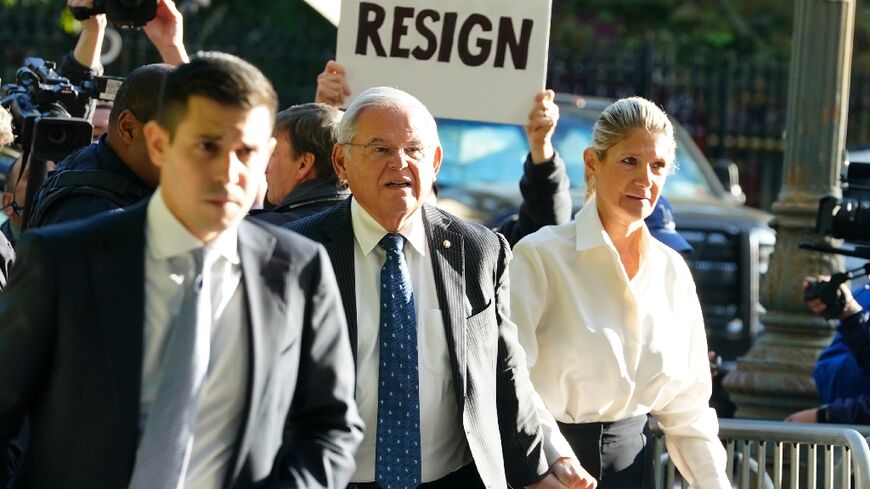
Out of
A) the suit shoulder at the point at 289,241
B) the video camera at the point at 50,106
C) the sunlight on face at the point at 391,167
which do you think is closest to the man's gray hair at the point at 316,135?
the video camera at the point at 50,106

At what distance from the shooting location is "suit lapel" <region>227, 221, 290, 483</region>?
3104mm

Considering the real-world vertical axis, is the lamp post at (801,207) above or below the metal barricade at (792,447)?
above

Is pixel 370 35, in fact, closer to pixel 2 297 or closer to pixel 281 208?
pixel 281 208

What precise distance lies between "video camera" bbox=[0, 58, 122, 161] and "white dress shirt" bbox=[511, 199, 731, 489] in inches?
59.5

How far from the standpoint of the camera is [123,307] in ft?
9.98

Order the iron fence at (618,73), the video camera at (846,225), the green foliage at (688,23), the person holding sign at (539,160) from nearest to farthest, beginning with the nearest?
1. the person holding sign at (539,160)
2. the video camera at (846,225)
3. the iron fence at (618,73)
4. the green foliage at (688,23)

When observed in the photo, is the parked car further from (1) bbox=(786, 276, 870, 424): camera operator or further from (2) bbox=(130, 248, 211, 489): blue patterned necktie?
(2) bbox=(130, 248, 211, 489): blue patterned necktie

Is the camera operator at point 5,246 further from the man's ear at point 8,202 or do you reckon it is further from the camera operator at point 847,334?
the camera operator at point 847,334

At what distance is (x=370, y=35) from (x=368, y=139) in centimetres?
159

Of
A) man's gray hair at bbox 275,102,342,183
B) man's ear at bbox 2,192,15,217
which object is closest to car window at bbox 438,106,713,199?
man's ear at bbox 2,192,15,217

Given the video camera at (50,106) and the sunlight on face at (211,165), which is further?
the video camera at (50,106)

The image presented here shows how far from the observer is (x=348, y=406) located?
10.9ft

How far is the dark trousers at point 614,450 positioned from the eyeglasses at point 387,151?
1.07 metres

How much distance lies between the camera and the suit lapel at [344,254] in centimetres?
408
